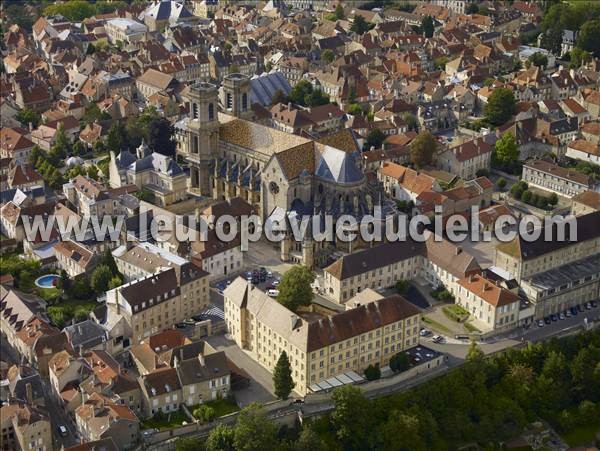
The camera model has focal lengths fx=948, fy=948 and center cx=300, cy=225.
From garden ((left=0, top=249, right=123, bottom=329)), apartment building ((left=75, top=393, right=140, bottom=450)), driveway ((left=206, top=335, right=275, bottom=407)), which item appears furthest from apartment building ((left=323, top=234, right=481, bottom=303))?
apartment building ((left=75, top=393, right=140, bottom=450))

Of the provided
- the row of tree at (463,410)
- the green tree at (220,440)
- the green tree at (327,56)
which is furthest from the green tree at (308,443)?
the green tree at (327,56)

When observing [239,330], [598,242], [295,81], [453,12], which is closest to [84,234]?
[239,330]

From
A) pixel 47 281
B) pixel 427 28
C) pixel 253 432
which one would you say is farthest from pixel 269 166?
pixel 427 28

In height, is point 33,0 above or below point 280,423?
above

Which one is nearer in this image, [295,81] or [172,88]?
[172,88]

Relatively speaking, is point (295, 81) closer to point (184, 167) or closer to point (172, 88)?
point (172, 88)

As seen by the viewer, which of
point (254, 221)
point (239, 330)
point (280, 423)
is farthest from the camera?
point (254, 221)
